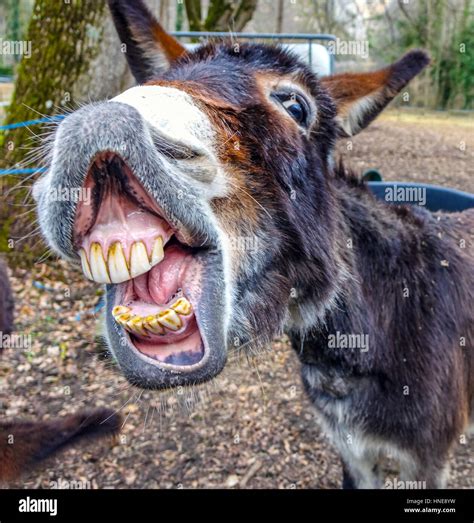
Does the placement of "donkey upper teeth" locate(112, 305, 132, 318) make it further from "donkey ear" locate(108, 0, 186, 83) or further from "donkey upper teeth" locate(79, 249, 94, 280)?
"donkey ear" locate(108, 0, 186, 83)

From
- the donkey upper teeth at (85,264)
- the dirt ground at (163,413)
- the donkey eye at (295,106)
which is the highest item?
the donkey eye at (295,106)

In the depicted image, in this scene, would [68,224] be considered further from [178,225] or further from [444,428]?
[444,428]

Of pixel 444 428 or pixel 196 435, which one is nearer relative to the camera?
Result: pixel 444 428

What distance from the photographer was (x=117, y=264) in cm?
104

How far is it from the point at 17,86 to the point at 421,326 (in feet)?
12.5

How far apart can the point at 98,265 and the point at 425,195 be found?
10.6ft

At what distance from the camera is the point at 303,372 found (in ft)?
6.95

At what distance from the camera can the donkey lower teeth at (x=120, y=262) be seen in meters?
1.04

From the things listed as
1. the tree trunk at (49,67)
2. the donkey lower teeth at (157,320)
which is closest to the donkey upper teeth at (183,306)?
the donkey lower teeth at (157,320)

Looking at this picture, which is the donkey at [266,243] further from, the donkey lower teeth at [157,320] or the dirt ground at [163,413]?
the dirt ground at [163,413]

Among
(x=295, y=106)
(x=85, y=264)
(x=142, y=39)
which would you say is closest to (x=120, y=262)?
(x=85, y=264)

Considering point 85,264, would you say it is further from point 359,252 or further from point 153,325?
point 359,252
